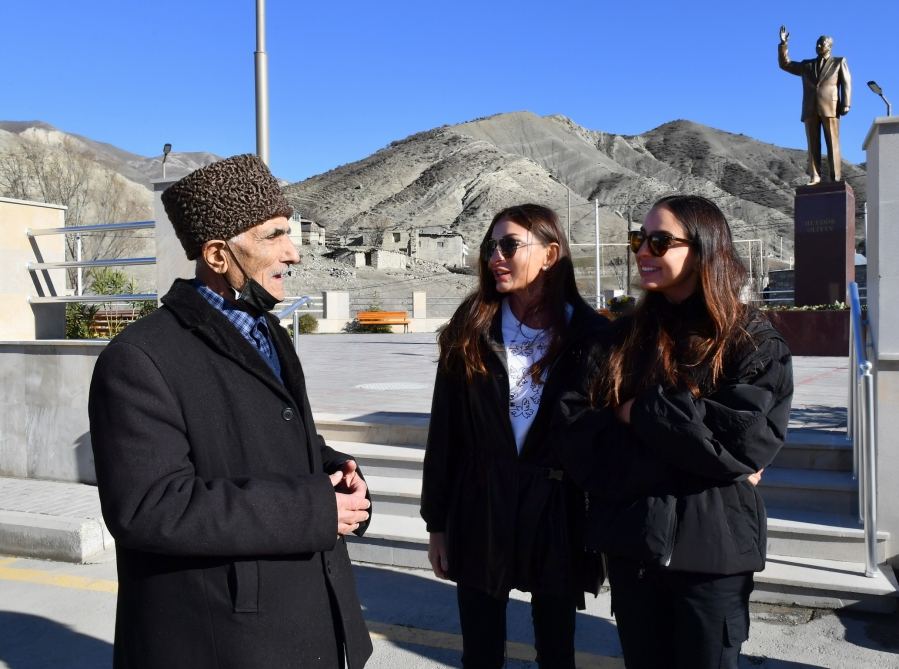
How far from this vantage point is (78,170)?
36.9 metres

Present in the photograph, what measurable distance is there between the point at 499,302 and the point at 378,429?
11.5 feet

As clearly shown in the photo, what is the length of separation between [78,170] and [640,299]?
39341 mm

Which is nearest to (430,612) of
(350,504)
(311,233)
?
(350,504)

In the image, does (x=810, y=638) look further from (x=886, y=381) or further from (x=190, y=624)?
(x=190, y=624)

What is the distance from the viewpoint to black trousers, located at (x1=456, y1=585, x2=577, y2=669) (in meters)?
2.72

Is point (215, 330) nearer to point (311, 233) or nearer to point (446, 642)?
point (446, 642)

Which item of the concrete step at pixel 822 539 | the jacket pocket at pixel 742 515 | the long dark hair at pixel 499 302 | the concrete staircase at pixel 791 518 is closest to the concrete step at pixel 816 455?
the concrete staircase at pixel 791 518

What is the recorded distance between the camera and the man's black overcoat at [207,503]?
5.45ft

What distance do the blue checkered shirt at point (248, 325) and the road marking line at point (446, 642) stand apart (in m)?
2.34

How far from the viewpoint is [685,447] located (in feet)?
7.15

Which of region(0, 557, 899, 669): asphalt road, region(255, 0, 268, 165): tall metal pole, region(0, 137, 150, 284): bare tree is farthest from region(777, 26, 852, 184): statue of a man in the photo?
region(0, 137, 150, 284): bare tree

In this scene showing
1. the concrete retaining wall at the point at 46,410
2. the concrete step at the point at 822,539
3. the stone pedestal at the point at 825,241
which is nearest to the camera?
the concrete step at the point at 822,539

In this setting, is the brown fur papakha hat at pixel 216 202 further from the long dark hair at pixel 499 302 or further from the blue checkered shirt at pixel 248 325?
the long dark hair at pixel 499 302

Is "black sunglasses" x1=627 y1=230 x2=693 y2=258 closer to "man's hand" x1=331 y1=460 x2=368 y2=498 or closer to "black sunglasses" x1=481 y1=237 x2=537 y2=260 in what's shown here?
"black sunglasses" x1=481 y1=237 x2=537 y2=260
